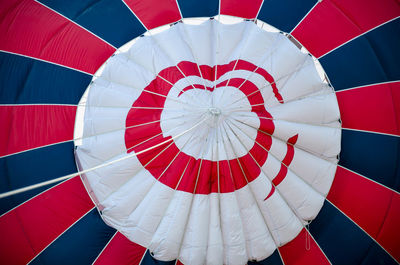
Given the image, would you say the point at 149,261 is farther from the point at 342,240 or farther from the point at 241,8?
the point at 241,8

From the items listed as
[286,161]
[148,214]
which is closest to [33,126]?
[148,214]

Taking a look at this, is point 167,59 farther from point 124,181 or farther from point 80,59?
point 124,181

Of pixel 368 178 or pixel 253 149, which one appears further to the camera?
pixel 368 178

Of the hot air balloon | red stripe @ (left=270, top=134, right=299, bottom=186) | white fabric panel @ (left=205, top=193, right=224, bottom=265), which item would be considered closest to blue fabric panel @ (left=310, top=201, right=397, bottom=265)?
the hot air balloon

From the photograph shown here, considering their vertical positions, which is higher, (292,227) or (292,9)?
(292,9)

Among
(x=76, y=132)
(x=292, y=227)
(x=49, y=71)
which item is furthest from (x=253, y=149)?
(x=49, y=71)

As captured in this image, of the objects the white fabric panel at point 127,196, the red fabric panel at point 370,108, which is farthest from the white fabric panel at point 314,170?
the white fabric panel at point 127,196

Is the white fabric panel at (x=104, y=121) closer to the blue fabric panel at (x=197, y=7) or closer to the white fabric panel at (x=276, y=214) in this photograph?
the blue fabric panel at (x=197, y=7)
